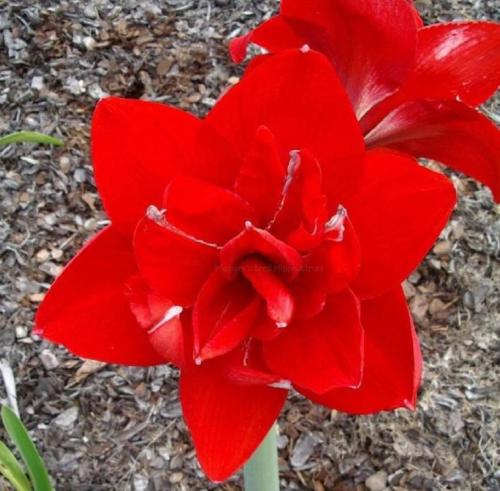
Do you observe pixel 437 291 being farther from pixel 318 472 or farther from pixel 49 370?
pixel 49 370

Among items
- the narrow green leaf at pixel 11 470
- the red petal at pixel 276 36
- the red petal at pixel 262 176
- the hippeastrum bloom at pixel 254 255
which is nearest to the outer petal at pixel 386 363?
the hippeastrum bloom at pixel 254 255

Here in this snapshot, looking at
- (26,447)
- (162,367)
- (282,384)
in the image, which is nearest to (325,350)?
(282,384)

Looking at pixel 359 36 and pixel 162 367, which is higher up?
pixel 359 36

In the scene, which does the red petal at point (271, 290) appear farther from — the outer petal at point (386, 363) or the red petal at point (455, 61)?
the red petal at point (455, 61)

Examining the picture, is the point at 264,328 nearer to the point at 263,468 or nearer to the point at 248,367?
the point at 248,367

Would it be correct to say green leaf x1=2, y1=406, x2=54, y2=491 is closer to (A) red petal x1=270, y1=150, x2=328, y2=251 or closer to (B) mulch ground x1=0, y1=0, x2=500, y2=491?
(B) mulch ground x1=0, y1=0, x2=500, y2=491

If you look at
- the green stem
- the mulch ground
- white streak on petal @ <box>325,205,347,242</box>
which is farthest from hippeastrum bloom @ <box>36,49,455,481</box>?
the mulch ground
